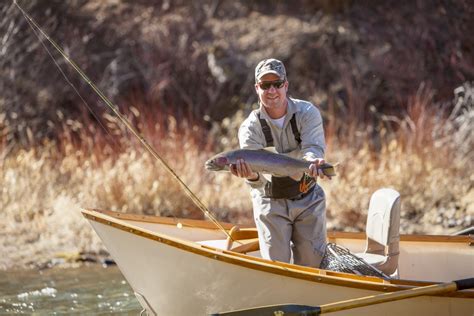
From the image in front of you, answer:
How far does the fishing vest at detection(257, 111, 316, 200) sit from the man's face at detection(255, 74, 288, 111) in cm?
11

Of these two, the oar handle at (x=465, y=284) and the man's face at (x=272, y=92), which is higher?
the man's face at (x=272, y=92)

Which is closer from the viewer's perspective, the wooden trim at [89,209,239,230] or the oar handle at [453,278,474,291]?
the oar handle at [453,278,474,291]

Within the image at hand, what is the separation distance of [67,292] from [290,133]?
3.33 metres

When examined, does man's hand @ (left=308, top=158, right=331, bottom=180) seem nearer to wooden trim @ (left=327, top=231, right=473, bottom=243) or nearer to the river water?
wooden trim @ (left=327, top=231, right=473, bottom=243)

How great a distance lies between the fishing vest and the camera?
5.83m

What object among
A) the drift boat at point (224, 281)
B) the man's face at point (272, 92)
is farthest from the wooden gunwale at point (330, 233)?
the man's face at point (272, 92)

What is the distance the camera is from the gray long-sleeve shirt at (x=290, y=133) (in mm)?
5828

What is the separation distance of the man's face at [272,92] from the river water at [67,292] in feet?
8.56

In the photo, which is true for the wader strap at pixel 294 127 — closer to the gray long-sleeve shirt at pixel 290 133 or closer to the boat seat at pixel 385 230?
the gray long-sleeve shirt at pixel 290 133

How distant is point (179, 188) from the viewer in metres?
10.3

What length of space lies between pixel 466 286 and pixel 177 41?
1033 centimetres

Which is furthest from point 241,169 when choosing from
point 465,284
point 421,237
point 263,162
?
point 421,237

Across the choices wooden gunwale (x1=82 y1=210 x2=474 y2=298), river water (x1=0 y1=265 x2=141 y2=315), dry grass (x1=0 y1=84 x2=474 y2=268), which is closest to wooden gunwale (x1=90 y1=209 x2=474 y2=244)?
wooden gunwale (x1=82 y1=210 x2=474 y2=298)

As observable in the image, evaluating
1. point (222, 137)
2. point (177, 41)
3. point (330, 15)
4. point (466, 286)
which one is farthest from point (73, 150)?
point (466, 286)
